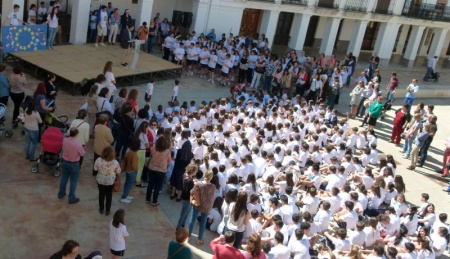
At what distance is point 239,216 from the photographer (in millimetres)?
8852

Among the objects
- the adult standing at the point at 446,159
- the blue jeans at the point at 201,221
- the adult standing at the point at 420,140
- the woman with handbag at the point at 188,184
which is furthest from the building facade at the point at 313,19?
the adult standing at the point at 446,159

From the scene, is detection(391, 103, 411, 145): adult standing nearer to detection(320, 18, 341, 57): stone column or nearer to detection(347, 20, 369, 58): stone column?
detection(320, 18, 341, 57): stone column

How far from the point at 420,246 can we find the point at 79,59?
12751mm

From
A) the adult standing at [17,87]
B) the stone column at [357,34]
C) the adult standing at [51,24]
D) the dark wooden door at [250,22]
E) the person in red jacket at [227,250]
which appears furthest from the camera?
the stone column at [357,34]

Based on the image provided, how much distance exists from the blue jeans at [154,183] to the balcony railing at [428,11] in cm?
2485

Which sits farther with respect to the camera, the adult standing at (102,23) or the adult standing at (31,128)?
the adult standing at (102,23)

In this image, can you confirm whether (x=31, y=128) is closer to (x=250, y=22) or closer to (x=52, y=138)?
(x=52, y=138)

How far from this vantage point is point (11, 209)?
31.1ft

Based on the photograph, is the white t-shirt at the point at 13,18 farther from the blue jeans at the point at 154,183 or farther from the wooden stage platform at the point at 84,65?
the blue jeans at the point at 154,183

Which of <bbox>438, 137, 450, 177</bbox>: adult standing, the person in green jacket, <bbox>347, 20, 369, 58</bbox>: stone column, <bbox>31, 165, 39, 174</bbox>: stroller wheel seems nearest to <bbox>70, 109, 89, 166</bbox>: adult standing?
<bbox>31, 165, 39, 174</bbox>: stroller wheel

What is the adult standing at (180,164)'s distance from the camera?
10625mm

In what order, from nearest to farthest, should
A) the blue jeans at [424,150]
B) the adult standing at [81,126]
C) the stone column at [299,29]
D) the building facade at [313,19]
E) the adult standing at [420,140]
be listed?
the adult standing at [81,126] → the adult standing at [420,140] → the blue jeans at [424,150] → the building facade at [313,19] → the stone column at [299,29]

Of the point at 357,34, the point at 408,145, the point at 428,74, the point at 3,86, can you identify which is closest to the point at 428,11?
the point at 428,74

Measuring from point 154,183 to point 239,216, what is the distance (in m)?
2.38
